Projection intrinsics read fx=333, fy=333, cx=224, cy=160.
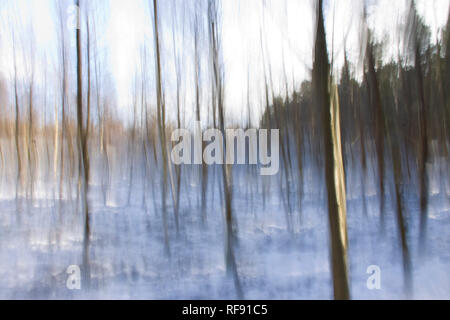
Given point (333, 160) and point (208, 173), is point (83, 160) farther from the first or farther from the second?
point (333, 160)

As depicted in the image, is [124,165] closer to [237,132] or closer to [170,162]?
[170,162]

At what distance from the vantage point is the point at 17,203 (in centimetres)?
148

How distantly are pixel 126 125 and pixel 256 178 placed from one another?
625 millimetres

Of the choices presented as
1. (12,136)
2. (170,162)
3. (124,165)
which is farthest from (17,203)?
(170,162)
